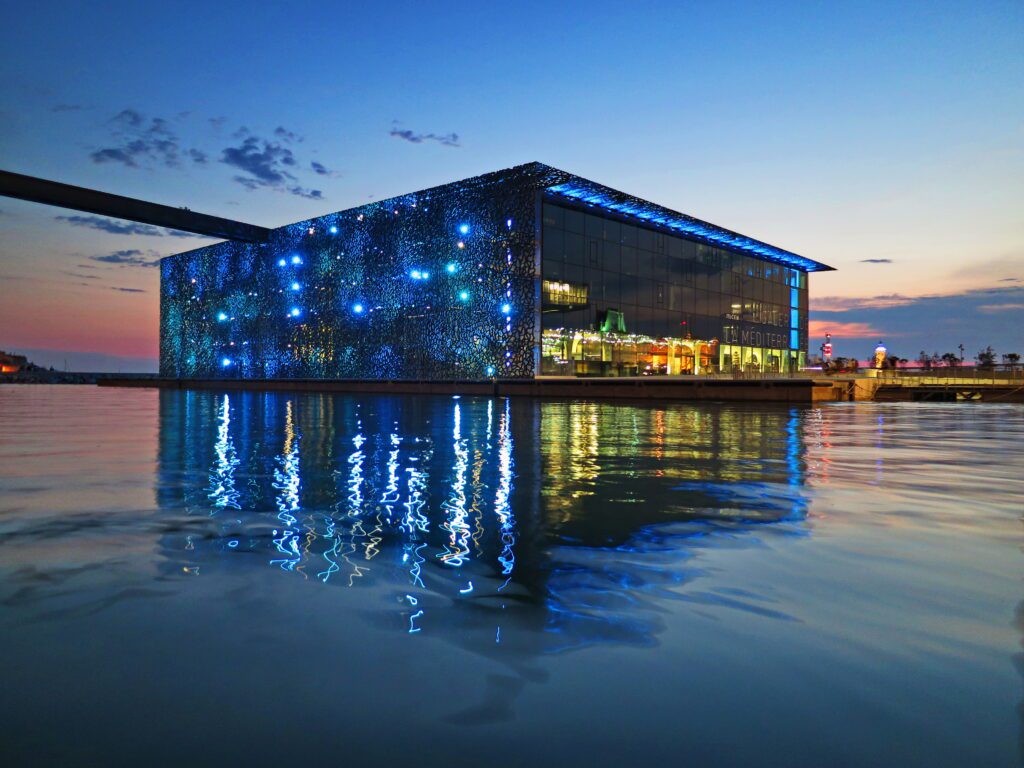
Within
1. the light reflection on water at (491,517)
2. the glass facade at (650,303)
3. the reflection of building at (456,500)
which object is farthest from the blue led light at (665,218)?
the light reflection on water at (491,517)

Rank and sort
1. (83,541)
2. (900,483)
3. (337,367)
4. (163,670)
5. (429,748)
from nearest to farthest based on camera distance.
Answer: (429,748) → (163,670) → (83,541) → (900,483) → (337,367)

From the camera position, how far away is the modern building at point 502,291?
45.2 meters

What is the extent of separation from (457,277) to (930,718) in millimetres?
46459

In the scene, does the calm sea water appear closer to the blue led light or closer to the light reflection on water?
the light reflection on water

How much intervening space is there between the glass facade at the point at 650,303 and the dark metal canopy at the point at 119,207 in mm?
29649

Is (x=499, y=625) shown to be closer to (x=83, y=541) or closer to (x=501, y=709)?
(x=501, y=709)

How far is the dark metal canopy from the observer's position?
1758 inches

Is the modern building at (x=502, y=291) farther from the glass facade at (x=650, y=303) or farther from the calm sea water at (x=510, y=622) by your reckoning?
the calm sea water at (x=510, y=622)

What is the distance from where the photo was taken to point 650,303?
5312 centimetres

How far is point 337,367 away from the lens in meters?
57.2

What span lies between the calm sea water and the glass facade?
122 ft

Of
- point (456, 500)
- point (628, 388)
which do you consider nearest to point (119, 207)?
point (628, 388)

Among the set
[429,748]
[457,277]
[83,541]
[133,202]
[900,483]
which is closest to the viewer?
[429,748]

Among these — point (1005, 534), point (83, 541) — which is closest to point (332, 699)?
point (83, 541)
